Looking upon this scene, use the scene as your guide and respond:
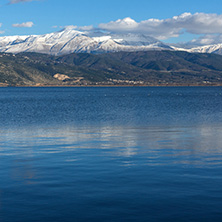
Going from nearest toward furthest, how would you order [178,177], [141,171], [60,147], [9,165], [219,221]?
[219,221] → [178,177] → [141,171] → [9,165] → [60,147]

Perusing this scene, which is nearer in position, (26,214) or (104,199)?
(26,214)

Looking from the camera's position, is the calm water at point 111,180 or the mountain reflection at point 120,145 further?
the mountain reflection at point 120,145

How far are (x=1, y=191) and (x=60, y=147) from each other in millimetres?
18842

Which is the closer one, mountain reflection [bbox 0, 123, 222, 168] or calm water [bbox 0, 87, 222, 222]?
calm water [bbox 0, 87, 222, 222]

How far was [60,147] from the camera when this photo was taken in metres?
43.2

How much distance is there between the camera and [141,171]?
3016cm

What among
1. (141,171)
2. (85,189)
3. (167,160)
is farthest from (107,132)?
(85,189)

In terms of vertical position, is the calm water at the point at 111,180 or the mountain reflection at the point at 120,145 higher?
the mountain reflection at the point at 120,145

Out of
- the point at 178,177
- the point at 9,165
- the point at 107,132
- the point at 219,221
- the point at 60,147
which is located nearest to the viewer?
the point at 219,221

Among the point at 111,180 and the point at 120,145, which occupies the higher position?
the point at 120,145

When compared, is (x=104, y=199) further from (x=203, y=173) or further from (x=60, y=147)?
(x=60, y=147)

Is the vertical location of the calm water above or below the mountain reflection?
below

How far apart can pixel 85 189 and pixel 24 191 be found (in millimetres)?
4026

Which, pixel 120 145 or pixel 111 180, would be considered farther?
pixel 120 145
